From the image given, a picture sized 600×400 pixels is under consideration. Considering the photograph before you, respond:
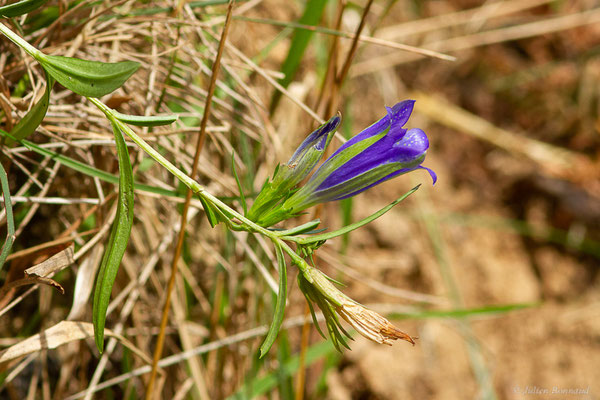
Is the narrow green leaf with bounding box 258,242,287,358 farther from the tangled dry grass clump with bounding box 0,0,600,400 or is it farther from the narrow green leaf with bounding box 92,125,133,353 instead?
the narrow green leaf with bounding box 92,125,133,353

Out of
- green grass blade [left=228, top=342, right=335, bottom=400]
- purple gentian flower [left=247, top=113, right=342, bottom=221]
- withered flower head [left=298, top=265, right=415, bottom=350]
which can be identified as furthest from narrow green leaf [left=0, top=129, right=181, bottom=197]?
green grass blade [left=228, top=342, right=335, bottom=400]

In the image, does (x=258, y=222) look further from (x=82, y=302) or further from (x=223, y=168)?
(x=223, y=168)

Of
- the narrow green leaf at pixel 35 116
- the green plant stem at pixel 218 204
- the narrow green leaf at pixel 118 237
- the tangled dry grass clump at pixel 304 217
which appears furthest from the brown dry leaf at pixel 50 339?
the green plant stem at pixel 218 204

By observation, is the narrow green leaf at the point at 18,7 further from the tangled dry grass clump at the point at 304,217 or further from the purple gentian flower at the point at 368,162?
the purple gentian flower at the point at 368,162

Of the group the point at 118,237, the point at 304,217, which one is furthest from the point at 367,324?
the point at 304,217

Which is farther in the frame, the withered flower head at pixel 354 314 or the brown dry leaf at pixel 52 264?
the brown dry leaf at pixel 52 264

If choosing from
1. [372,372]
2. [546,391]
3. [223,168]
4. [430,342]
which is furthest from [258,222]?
[546,391]

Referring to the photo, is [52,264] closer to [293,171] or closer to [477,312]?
[293,171]
